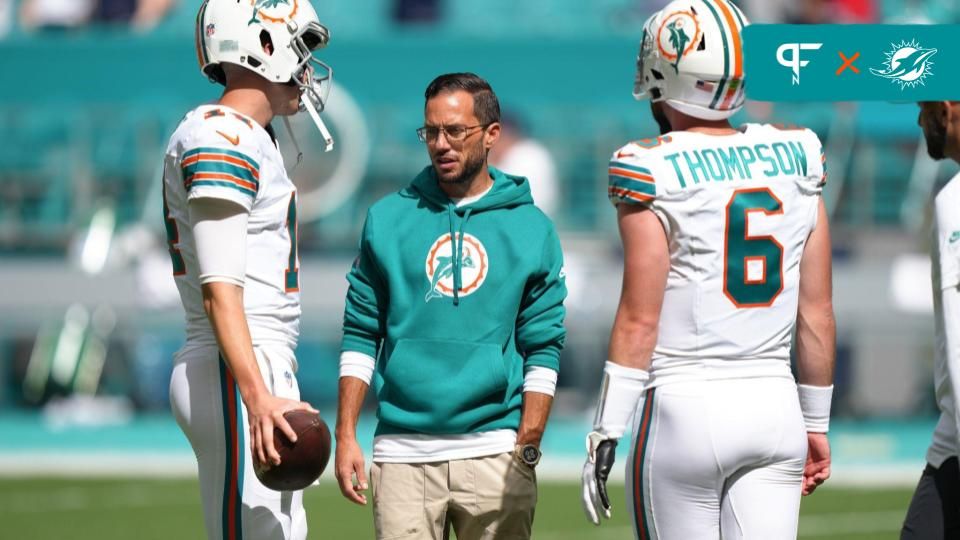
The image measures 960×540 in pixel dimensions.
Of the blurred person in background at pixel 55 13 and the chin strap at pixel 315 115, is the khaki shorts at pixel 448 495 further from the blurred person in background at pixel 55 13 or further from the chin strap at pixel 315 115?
the blurred person in background at pixel 55 13

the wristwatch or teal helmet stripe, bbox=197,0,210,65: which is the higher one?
teal helmet stripe, bbox=197,0,210,65

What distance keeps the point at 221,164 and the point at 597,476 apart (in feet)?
4.01

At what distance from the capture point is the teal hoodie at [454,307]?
13.8 feet

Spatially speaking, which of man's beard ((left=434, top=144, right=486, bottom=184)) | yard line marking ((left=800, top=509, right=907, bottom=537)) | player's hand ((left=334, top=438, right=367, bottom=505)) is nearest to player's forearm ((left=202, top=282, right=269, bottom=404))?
player's hand ((left=334, top=438, right=367, bottom=505))

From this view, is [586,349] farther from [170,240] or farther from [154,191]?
[170,240]

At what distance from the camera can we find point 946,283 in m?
3.95

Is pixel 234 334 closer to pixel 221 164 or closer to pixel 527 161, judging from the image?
→ pixel 221 164

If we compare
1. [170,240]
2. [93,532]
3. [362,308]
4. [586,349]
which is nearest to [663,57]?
[362,308]

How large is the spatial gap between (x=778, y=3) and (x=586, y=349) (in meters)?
3.69

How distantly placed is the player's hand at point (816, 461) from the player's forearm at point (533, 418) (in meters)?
0.72

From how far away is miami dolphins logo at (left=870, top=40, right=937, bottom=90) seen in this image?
5.26 m

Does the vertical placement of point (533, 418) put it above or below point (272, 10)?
below

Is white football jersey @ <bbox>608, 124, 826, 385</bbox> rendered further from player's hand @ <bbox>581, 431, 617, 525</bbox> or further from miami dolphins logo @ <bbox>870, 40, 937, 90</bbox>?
miami dolphins logo @ <bbox>870, 40, 937, 90</bbox>
